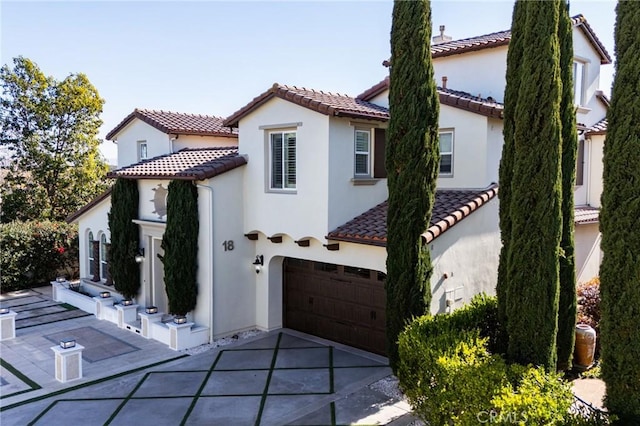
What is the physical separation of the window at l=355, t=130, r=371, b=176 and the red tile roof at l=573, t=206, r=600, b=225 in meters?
6.96

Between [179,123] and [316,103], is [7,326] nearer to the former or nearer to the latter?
[179,123]

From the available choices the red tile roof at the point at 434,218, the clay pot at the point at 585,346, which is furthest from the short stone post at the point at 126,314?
the clay pot at the point at 585,346

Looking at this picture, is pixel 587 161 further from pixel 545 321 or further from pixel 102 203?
pixel 102 203

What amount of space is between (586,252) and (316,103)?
11.0 metres

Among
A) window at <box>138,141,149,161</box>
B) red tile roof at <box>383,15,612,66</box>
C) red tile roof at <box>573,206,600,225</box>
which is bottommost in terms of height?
red tile roof at <box>573,206,600,225</box>

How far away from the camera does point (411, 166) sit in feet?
37.8

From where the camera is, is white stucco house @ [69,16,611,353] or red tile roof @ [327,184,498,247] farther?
white stucco house @ [69,16,611,353]

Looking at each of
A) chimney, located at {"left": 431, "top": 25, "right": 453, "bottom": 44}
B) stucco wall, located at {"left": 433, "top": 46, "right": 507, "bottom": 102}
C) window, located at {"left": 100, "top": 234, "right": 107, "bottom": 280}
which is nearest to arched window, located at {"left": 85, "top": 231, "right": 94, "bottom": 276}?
window, located at {"left": 100, "top": 234, "right": 107, "bottom": 280}

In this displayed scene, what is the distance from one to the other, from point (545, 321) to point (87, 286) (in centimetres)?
1761

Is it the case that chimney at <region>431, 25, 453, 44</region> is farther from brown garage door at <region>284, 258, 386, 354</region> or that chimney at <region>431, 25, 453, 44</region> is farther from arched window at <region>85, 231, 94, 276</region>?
arched window at <region>85, 231, 94, 276</region>

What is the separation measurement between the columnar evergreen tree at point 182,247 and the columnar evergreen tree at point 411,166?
640 centimetres

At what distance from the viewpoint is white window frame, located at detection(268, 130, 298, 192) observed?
1473 centimetres

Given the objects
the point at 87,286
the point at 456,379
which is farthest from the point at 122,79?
the point at 456,379

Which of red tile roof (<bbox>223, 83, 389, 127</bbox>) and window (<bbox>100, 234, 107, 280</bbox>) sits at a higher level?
red tile roof (<bbox>223, 83, 389, 127</bbox>)
